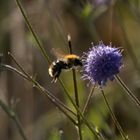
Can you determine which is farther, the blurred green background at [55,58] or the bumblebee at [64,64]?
the blurred green background at [55,58]

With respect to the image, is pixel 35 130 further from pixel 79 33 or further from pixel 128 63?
pixel 79 33

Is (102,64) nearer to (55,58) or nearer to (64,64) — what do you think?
(64,64)

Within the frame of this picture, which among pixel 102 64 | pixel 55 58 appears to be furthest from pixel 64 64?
pixel 55 58

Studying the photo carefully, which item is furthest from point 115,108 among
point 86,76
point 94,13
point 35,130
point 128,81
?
point 86,76

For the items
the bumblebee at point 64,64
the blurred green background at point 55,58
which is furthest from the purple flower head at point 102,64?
the blurred green background at point 55,58

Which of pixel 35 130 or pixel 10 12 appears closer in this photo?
pixel 35 130

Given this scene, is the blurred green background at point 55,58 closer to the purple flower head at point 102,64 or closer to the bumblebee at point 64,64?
the bumblebee at point 64,64

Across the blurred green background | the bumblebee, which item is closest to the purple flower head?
the bumblebee
